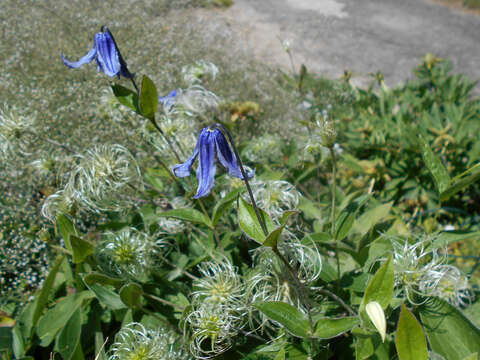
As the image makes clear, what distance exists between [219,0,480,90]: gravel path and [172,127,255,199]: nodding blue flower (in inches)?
201

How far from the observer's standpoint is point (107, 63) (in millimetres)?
1337

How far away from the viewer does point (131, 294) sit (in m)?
1.26

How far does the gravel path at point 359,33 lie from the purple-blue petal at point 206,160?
513cm

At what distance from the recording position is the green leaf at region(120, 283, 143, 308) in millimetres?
1209

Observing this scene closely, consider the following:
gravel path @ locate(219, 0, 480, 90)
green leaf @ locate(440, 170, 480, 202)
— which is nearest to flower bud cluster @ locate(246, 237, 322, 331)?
green leaf @ locate(440, 170, 480, 202)

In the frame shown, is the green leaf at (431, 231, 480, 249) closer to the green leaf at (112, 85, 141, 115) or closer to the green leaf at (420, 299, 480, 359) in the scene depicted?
the green leaf at (420, 299, 480, 359)

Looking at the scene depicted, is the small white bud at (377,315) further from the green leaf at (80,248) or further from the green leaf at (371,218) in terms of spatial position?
the green leaf at (80,248)

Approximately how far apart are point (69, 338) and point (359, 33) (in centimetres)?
772

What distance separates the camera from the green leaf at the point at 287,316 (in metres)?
0.98

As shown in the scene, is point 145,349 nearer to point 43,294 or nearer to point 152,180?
point 43,294

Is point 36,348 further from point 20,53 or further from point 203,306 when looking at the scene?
point 20,53

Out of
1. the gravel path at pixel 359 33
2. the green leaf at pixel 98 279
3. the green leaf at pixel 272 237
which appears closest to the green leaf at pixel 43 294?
the green leaf at pixel 98 279

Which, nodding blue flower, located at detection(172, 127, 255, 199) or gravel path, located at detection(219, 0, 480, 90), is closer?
nodding blue flower, located at detection(172, 127, 255, 199)

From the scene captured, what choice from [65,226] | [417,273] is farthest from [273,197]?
[65,226]
